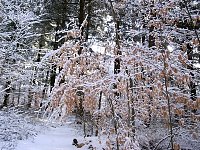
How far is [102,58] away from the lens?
552 cm

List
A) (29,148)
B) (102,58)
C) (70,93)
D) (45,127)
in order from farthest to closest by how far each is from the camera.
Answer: (45,127), (29,148), (102,58), (70,93)

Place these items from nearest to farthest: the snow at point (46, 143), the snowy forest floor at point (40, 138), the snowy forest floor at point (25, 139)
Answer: the snowy forest floor at point (40, 138) → the snowy forest floor at point (25, 139) → the snow at point (46, 143)

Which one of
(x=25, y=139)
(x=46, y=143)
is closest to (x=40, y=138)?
(x=25, y=139)

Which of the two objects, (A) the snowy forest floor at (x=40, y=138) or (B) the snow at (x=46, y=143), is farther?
(B) the snow at (x=46, y=143)

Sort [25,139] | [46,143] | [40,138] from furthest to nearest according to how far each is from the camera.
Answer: [40,138], [25,139], [46,143]

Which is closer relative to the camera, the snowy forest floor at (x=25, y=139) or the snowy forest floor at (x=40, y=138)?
the snowy forest floor at (x=40, y=138)

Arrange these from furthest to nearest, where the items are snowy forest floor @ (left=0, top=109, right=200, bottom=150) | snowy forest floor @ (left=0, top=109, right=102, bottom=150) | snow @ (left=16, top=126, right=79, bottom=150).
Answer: snow @ (left=16, top=126, right=79, bottom=150), snowy forest floor @ (left=0, top=109, right=102, bottom=150), snowy forest floor @ (left=0, top=109, right=200, bottom=150)

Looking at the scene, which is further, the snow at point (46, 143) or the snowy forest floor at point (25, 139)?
the snow at point (46, 143)

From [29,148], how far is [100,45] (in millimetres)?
5571

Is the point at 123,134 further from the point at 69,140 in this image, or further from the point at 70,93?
the point at 69,140

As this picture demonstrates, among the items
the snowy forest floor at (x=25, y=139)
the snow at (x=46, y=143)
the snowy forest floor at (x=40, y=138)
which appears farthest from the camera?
the snow at (x=46, y=143)

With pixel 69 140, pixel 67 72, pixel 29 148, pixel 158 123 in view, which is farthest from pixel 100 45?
pixel 69 140

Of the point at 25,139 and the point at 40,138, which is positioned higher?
the point at 25,139

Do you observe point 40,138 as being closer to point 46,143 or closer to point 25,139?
point 25,139
